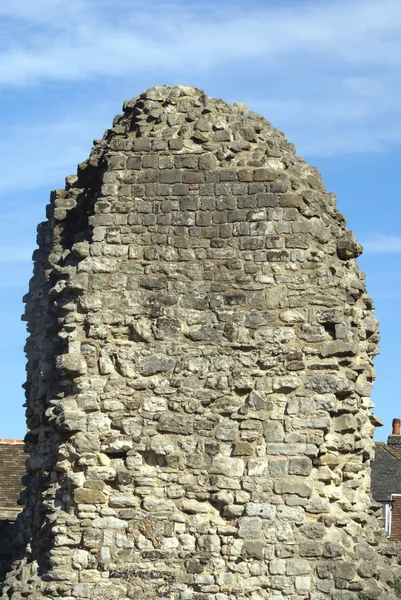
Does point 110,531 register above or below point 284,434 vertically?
below

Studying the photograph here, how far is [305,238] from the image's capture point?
1159 centimetres

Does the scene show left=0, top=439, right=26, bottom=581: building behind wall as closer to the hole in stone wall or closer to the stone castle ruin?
Answer: the stone castle ruin

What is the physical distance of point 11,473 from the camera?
24344mm

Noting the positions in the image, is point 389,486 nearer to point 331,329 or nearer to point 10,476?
point 10,476

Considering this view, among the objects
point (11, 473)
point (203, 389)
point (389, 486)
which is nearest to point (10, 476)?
point (11, 473)

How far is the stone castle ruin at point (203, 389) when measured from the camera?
11.0 meters

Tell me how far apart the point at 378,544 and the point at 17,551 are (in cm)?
337

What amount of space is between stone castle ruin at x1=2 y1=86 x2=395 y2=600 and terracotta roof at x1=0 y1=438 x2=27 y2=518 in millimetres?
11049

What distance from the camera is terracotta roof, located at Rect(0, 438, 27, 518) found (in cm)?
2304

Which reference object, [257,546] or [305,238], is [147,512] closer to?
[257,546]

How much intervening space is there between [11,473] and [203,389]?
1372 centimetres

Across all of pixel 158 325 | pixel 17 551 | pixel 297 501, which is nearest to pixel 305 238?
pixel 158 325

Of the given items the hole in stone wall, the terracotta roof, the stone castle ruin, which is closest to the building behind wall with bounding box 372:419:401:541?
the terracotta roof

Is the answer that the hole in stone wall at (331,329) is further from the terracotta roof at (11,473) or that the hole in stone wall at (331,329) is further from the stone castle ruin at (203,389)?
the terracotta roof at (11,473)
